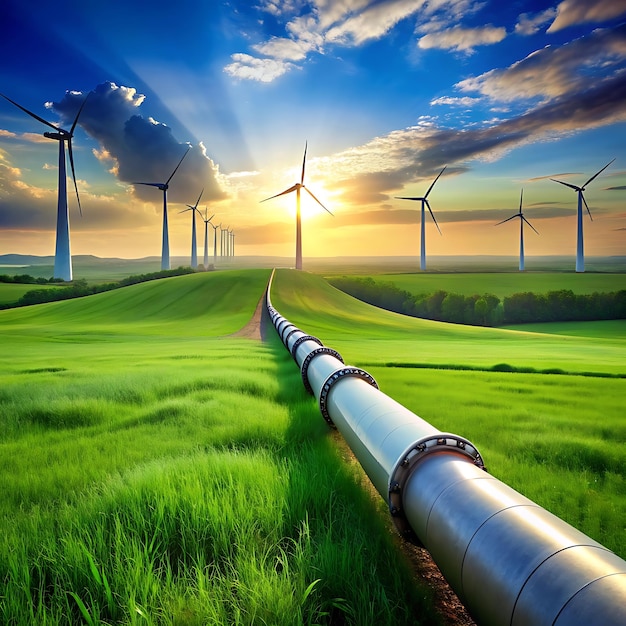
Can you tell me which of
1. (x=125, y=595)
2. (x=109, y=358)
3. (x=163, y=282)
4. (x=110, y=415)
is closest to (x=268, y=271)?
(x=163, y=282)

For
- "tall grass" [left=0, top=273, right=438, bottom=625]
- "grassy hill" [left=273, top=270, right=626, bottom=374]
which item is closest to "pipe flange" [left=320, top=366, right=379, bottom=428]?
"tall grass" [left=0, top=273, right=438, bottom=625]

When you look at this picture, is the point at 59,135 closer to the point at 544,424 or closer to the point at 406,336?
the point at 406,336

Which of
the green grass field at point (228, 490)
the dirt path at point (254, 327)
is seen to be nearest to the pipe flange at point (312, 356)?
the green grass field at point (228, 490)

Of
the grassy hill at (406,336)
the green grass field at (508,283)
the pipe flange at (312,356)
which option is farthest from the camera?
the green grass field at (508,283)

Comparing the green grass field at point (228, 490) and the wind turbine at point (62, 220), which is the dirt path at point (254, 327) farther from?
the wind turbine at point (62, 220)

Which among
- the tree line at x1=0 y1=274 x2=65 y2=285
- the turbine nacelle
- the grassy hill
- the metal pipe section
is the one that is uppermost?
the turbine nacelle

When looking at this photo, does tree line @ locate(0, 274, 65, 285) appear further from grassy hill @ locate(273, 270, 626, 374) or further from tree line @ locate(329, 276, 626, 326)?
tree line @ locate(329, 276, 626, 326)

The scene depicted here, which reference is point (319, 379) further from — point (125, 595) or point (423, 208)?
point (423, 208)

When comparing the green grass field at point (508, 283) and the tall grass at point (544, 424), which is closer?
the tall grass at point (544, 424)
